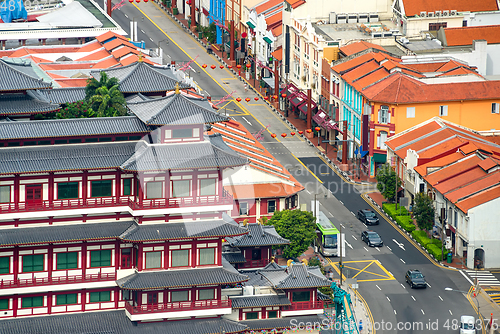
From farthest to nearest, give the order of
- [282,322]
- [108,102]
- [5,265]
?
[108,102] < [282,322] < [5,265]

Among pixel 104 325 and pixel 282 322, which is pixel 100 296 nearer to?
pixel 104 325

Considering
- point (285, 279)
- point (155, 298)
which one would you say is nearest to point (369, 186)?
point (285, 279)

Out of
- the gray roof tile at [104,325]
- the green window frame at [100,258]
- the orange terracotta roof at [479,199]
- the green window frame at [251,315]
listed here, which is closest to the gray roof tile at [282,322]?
the green window frame at [251,315]

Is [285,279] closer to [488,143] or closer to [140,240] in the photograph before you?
[140,240]

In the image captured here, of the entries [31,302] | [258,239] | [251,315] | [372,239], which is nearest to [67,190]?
[31,302]

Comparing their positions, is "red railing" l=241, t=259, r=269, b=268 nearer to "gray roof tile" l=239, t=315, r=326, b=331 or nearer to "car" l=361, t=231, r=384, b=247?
"gray roof tile" l=239, t=315, r=326, b=331

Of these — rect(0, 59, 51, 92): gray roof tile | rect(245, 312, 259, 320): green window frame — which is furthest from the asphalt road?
rect(0, 59, 51, 92): gray roof tile

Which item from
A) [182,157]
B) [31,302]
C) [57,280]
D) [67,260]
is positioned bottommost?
[31,302]

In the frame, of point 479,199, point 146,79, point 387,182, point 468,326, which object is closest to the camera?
point 468,326
